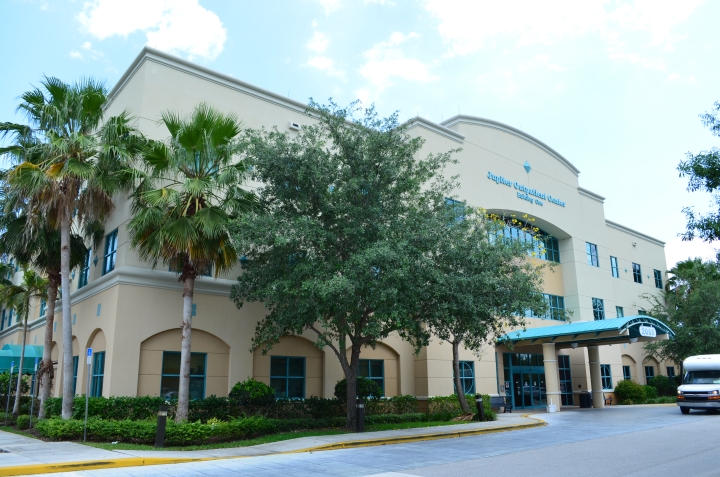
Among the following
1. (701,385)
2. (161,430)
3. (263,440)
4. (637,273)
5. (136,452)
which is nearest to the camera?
(136,452)

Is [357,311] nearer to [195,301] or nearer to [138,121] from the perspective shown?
[195,301]

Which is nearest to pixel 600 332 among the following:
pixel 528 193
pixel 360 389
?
pixel 528 193

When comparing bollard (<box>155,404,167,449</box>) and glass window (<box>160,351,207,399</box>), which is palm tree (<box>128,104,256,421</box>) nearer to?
bollard (<box>155,404,167,449</box>)

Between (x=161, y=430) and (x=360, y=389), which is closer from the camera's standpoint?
(x=161, y=430)

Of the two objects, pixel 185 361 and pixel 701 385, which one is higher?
pixel 185 361

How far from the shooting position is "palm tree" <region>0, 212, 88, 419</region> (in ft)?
67.4

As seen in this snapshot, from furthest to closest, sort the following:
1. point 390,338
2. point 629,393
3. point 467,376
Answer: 1. point 629,393
2. point 467,376
3. point 390,338

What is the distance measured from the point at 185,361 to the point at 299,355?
6206 millimetres

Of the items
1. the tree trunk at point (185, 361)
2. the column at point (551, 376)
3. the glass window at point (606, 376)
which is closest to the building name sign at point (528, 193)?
the column at point (551, 376)

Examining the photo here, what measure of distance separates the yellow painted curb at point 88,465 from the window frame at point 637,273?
3968cm

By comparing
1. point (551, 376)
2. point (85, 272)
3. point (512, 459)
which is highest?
point (85, 272)

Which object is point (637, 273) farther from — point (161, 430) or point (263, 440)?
point (161, 430)

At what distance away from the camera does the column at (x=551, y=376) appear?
1182 inches

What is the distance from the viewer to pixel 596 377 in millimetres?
34125
